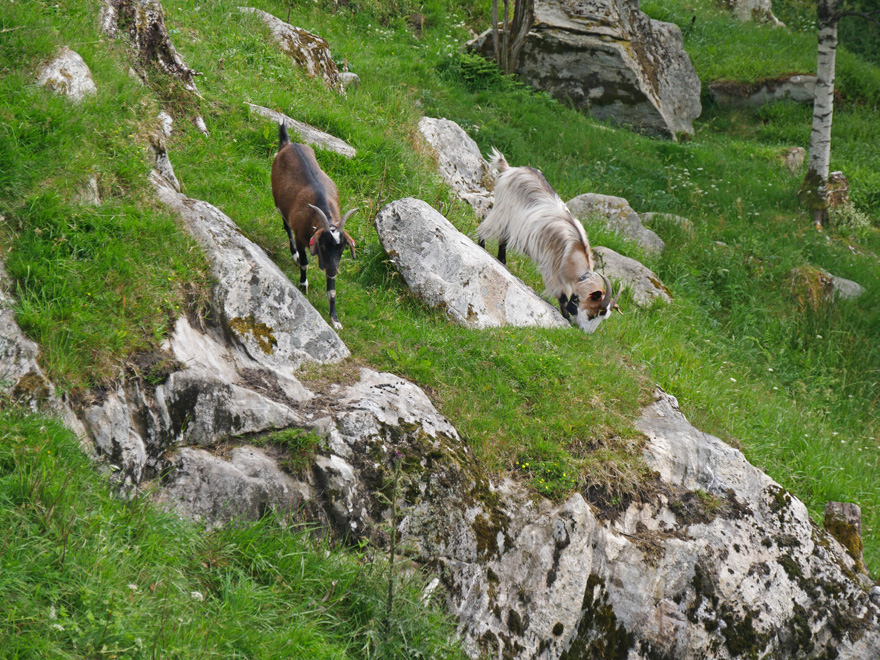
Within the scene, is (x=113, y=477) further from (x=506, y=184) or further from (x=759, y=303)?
(x=759, y=303)

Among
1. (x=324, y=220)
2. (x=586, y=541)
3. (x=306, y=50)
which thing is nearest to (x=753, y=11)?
(x=306, y=50)

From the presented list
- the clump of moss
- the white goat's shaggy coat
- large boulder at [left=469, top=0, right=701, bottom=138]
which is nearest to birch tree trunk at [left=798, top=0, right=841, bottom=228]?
large boulder at [left=469, top=0, right=701, bottom=138]

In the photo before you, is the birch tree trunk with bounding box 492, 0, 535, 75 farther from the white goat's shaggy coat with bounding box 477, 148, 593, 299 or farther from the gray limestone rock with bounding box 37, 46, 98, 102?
the gray limestone rock with bounding box 37, 46, 98, 102

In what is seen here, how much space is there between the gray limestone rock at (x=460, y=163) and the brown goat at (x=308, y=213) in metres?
3.97

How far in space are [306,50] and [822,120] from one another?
929 centimetres

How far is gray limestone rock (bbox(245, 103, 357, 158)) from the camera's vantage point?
8.29m

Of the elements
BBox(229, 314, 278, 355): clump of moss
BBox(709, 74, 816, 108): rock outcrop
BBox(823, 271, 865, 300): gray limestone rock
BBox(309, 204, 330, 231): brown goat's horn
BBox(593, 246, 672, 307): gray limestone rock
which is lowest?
BBox(823, 271, 865, 300): gray limestone rock

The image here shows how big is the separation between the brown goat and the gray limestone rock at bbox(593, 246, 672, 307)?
4225 mm

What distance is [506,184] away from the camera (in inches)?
340

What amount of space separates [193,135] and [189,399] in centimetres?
423

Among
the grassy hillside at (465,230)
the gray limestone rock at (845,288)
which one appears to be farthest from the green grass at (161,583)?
the gray limestone rock at (845,288)

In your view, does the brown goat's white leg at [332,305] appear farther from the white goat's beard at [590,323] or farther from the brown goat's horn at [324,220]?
the white goat's beard at [590,323]

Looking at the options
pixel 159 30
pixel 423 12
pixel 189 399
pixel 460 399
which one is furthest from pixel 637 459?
pixel 423 12

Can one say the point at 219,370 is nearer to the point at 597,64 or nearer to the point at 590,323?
the point at 590,323
